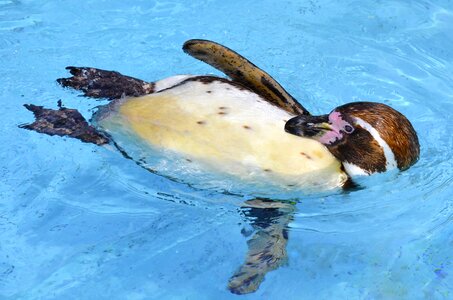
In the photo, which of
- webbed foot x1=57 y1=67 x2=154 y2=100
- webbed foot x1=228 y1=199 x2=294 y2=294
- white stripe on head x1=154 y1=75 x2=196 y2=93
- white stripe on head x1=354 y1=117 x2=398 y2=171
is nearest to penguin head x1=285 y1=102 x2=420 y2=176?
white stripe on head x1=354 y1=117 x2=398 y2=171

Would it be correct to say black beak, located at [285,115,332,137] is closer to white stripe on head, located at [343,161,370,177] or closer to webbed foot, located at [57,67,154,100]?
white stripe on head, located at [343,161,370,177]

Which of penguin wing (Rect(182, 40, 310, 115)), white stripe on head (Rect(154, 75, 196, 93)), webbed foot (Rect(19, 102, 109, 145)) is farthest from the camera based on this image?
white stripe on head (Rect(154, 75, 196, 93))

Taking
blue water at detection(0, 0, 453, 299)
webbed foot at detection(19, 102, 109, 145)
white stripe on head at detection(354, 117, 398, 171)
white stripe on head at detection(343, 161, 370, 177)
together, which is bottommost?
blue water at detection(0, 0, 453, 299)

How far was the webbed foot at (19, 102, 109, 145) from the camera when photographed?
3.62 m

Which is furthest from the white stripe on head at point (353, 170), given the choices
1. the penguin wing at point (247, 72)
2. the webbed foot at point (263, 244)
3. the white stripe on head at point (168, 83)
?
the white stripe on head at point (168, 83)

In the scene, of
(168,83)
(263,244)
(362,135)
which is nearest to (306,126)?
(362,135)

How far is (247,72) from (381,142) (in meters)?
0.80

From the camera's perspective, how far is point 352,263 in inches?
140

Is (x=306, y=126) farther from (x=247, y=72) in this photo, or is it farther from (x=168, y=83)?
(x=168, y=83)

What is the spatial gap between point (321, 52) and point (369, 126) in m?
2.00

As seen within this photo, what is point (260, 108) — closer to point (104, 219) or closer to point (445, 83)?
point (104, 219)

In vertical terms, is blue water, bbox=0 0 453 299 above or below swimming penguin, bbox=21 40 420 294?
below

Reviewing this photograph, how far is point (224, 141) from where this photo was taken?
3.34m

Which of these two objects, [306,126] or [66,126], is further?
[66,126]
